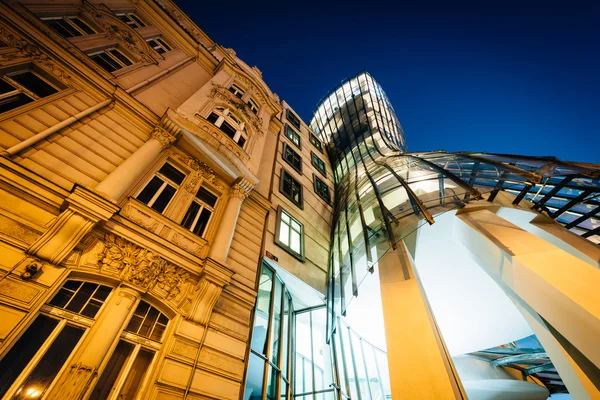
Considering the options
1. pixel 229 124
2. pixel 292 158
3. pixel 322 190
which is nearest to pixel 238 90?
pixel 229 124

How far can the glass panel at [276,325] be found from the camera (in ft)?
21.6

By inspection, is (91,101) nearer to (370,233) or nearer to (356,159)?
(370,233)

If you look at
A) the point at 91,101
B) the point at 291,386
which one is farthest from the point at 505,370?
the point at 91,101

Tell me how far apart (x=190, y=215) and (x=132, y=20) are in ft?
39.8

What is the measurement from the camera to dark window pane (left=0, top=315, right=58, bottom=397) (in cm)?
309

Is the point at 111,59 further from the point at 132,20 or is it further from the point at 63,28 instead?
the point at 132,20

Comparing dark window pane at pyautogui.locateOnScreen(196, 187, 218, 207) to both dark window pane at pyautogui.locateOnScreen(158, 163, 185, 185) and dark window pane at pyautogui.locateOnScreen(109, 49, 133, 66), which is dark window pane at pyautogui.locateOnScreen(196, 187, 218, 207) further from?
dark window pane at pyautogui.locateOnScreen(109, 49, 133, 66)

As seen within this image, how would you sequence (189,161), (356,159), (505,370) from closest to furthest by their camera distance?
(189,161), (505,370), (356,159)

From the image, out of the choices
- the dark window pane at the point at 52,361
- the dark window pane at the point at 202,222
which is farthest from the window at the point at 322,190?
Result: the dark window pane at the point at 52,361

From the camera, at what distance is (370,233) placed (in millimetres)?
8609

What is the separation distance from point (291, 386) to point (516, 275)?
639 cm

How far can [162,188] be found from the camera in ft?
21.8

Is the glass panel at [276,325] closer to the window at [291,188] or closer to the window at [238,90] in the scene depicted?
the window at [291,188]

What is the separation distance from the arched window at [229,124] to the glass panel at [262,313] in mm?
5645
